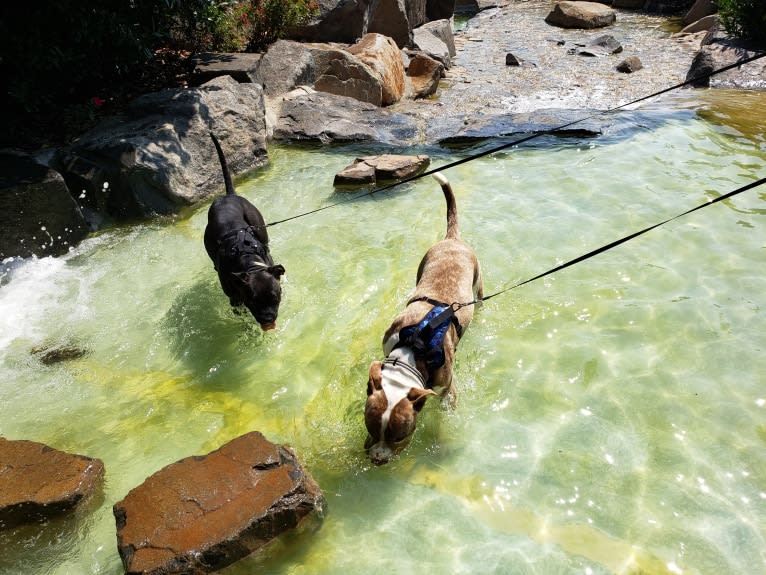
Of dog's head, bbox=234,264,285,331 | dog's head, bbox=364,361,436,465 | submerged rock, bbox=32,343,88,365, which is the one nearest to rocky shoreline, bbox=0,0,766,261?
submerged rock, bbox=32,343,88,365

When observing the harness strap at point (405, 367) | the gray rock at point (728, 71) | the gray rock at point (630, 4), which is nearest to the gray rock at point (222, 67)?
the harness strap at point (405, 367)

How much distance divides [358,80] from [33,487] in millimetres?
10487

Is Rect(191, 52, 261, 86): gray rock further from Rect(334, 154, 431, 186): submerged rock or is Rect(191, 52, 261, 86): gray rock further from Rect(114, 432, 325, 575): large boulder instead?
Rect(114, 432, 325, 575): large boulder

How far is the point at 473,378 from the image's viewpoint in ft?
15.0

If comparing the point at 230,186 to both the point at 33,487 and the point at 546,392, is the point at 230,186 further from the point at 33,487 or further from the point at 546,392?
the point at 546,392

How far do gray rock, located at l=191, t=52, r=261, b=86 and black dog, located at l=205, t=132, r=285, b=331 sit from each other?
19.5ft

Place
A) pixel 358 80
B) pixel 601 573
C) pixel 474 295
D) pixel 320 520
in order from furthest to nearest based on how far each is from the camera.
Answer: pixel 358 80
pixel 474 295
pixel 320 520
pixel 601 573

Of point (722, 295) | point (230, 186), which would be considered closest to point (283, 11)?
point (230, 186)

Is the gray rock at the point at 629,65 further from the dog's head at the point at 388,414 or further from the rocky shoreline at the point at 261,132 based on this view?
the dog's head at the point at 388,414

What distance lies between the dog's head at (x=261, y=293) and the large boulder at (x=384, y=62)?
28.4 ft

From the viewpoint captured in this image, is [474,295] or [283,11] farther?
[283,11]

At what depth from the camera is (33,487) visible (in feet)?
11.4

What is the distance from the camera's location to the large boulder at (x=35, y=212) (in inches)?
263

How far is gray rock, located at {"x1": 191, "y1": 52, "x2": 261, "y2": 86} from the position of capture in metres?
10.5
